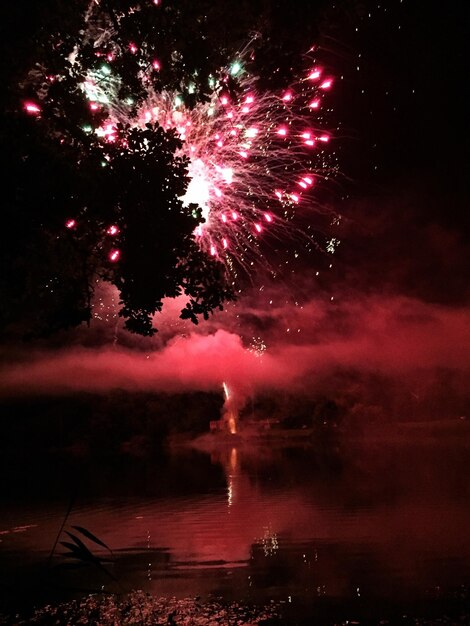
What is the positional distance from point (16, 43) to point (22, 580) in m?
9.74

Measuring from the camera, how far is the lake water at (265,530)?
438 inches

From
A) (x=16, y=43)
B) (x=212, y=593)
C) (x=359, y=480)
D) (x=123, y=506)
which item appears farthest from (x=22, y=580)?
(x=359, y=480)

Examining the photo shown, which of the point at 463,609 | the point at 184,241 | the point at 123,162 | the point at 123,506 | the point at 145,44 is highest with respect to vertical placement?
the point at 145,44

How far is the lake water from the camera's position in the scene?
11.1 metres

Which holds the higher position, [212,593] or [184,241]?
[184,241]

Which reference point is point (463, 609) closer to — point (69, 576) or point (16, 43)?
point (69, 576)

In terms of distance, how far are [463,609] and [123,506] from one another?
16.4 m

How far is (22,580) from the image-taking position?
12.7 metres

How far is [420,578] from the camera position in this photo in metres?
11.3

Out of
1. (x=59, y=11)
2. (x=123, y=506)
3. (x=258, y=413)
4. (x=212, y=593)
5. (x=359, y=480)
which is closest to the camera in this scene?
(x=59, y=11)

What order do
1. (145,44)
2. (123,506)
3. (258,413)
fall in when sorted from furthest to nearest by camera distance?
(258,413) → (123,506) → (145,44)

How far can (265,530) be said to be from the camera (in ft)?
54.2

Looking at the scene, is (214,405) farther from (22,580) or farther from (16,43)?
(16,43)

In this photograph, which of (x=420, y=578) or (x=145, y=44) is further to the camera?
(x=420, y=578)
